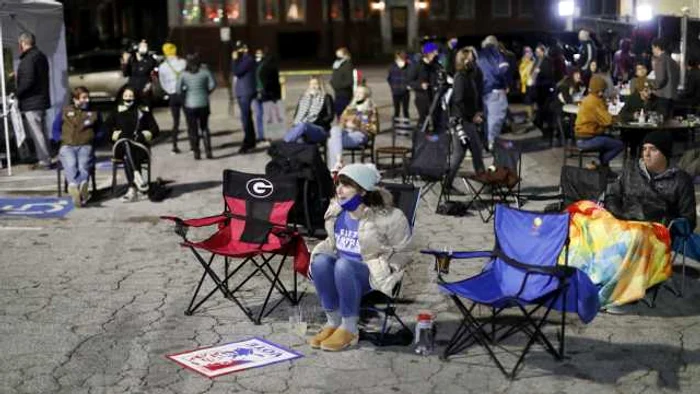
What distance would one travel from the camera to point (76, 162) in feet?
45.9

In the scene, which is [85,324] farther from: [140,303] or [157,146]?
[157,146]

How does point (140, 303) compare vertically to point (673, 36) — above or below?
below

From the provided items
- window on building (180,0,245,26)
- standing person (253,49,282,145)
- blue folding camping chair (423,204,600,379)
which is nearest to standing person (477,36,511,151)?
standing person (253,49,282,145)

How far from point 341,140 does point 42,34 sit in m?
5.70

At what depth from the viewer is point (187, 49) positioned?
48781 mm

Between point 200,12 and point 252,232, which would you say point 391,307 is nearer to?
point 252,232

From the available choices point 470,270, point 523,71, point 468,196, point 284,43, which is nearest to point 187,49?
point 284,43

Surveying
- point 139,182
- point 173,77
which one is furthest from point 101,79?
point 139,182

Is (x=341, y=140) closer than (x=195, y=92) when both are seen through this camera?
Yes

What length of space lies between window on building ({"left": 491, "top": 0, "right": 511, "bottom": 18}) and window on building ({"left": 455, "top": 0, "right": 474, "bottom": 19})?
108 cm

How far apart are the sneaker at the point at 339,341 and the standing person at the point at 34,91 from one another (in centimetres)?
1004

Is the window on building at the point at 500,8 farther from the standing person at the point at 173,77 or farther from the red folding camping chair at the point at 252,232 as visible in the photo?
the red folding camping chair at the point at 252,232

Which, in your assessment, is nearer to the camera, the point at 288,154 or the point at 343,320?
the point at 343,320

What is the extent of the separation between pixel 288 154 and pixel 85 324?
392 cm
